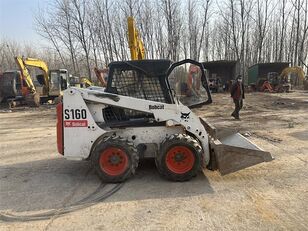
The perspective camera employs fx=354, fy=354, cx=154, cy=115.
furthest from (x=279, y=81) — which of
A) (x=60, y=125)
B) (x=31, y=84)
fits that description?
(x=60, y=125)

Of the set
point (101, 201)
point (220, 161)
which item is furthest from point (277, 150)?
point (101, 201)

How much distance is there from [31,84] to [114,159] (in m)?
18.7

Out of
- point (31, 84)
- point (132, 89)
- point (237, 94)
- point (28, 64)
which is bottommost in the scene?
point (237, 94)

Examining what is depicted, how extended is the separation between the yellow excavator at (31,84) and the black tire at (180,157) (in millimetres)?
17820

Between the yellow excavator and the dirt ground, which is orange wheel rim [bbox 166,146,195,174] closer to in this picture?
the dirt ground

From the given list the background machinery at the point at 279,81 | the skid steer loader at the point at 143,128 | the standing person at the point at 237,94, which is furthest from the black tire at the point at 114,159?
the background machinery at the point at 279,81

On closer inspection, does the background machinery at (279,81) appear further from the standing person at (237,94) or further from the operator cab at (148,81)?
the operator cab at (148,81)

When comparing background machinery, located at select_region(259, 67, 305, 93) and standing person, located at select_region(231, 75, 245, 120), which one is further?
background machinery, located at select_region(259, 67, 305, 93)

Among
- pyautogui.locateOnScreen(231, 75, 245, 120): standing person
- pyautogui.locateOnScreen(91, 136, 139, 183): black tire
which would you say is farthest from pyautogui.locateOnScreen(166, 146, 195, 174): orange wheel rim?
pyautogui.locateOnScreen(231, 75, 245, 120): standing person

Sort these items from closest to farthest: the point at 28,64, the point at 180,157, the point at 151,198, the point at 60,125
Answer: the point at 151,198
the point at 180,157
the point at 60,125
the point at 28,64

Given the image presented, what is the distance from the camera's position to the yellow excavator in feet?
74.3

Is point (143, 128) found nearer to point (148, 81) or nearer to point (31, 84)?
point (148, 81)

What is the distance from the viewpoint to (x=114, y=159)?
19.3ft

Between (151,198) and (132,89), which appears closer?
(151,198)
